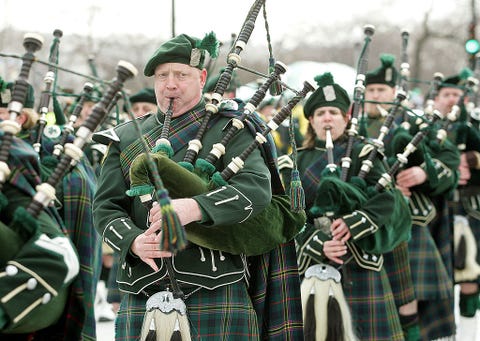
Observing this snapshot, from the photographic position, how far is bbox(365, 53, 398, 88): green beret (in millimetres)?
6364

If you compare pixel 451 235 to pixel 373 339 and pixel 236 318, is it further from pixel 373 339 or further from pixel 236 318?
pixel 236 318

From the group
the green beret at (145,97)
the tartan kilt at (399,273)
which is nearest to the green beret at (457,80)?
the tartan kilt at (399,273)

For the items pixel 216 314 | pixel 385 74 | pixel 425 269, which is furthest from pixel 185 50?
pixel 385 74

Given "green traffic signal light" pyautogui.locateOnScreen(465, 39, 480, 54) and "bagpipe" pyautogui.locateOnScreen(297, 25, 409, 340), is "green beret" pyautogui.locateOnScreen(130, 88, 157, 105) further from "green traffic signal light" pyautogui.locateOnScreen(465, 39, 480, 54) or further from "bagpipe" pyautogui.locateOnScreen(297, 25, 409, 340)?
"green traffic signal light" pyautogui.locateOnScreen(465, 39, 480, 54)

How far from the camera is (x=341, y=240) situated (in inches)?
172

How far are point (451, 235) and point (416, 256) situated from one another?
2.27 feet

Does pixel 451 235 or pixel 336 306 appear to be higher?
pixel 451 235

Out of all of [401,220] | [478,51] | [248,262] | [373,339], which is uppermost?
[478,51]

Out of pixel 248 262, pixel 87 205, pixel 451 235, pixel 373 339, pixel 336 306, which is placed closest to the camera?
pixel 248 262

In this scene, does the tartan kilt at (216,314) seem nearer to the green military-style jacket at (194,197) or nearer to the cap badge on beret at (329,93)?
the green military-style jacket at (194,197)

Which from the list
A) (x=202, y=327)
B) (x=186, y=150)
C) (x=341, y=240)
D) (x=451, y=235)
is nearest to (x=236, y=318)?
(x=202, y=327)

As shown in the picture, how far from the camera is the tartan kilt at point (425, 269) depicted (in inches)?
225

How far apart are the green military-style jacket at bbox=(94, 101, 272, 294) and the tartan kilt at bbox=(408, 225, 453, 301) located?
2763mm

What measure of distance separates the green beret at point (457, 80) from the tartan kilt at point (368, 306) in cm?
246
